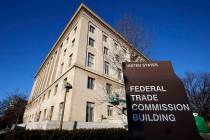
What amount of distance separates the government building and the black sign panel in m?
7.43

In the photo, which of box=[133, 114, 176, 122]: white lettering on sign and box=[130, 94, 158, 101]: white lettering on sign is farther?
box=[130, 94, 158, 101]: white lettering on sign

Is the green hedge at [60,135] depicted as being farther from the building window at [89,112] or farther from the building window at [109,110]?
the building window at [109,110]

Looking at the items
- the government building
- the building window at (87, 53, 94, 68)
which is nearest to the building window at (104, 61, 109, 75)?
the government building

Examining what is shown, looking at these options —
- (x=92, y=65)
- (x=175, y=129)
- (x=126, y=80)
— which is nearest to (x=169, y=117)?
(x=175, y=129)

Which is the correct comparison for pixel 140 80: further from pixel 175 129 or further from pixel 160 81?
pixel 175 129

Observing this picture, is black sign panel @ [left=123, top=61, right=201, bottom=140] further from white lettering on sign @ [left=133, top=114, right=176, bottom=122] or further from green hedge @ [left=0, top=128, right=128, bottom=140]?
green hedge @ [left=0, top=128, right=128, bottom=140]

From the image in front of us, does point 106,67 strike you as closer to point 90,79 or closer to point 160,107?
point 90,79

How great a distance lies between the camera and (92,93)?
1573 cm

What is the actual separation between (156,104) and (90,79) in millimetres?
14635

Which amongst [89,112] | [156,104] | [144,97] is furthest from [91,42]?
[156,104]

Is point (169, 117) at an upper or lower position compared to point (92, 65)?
lower

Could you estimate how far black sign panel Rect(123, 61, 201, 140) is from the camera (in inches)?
81.9

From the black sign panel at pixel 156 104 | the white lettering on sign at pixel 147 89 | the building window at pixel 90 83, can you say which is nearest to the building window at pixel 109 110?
the building window at pixel 90 83

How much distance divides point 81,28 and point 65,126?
43.2 ft
